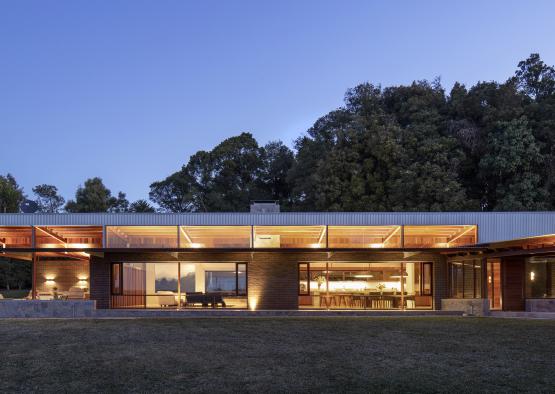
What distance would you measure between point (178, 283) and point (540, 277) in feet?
43.2

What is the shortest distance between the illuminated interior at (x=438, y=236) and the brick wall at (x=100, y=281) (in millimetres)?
11551

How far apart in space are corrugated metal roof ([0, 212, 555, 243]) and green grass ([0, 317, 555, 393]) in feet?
20.2

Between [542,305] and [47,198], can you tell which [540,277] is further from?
[47,198]

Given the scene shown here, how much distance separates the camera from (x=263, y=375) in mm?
10172

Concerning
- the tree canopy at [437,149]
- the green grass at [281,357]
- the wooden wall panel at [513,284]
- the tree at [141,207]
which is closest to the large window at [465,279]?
the wooden wall panel at [513,284]

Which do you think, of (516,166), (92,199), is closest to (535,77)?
(516,166)

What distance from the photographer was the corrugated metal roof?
2316cm

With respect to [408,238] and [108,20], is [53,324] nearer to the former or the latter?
[408,238]

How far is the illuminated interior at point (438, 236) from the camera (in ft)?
76.3

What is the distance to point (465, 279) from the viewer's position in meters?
22.3

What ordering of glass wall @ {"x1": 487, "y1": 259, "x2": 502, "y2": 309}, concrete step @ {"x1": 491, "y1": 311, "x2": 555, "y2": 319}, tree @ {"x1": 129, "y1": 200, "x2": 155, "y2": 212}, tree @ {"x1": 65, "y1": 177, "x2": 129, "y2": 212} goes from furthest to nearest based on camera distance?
tree @ {"x1": 129, "y1": 200, "x2": 155, "y2": 212} < tree @ {"x1": 65, "y1": 177, "x2": 129, "y2": 212} < glass wall @ {"x1": 487, "y1": 259, "x2": 502, "y2": 309} < concrete step @ {"x1": 491, "y1": 311, "x2": 555, "y2": 319}

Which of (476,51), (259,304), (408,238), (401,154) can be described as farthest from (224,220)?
(476,51)

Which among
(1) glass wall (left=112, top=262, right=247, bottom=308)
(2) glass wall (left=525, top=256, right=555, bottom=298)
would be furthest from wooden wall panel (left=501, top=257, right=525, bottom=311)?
(1) glass wall (left=112, top=262, right=247, bottom=308)

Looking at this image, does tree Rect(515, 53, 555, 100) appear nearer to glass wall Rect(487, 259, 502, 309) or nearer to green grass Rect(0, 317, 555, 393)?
glass wall Rect(487, 259, 502, 309)
